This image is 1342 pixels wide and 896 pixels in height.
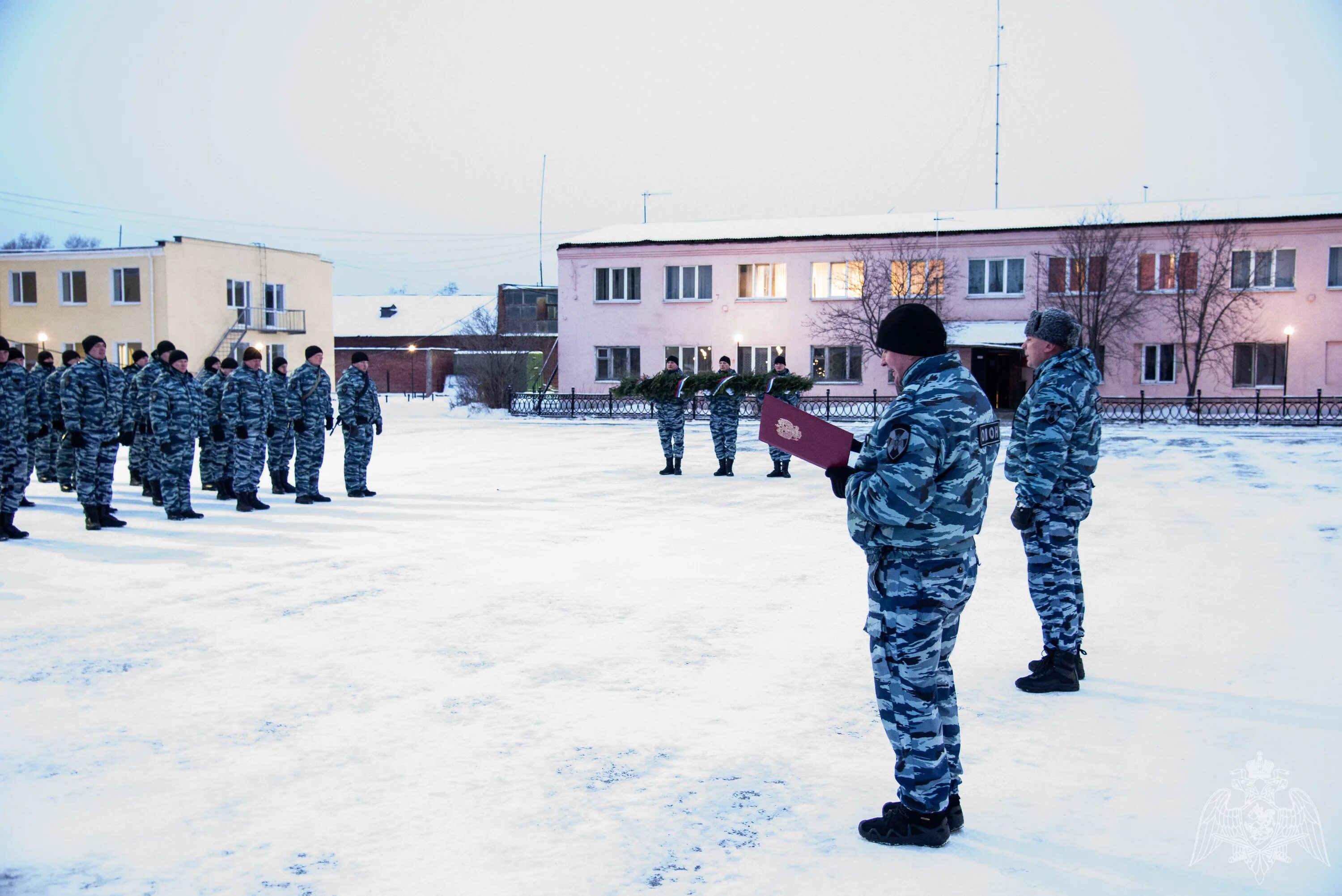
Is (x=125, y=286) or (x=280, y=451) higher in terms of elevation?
(x=125, y=286)

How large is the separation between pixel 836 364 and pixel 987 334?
582 centimetres

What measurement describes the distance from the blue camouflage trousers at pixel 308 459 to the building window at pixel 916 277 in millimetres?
26814

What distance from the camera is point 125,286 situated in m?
40.6

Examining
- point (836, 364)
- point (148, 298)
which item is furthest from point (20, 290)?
point (836, 364)

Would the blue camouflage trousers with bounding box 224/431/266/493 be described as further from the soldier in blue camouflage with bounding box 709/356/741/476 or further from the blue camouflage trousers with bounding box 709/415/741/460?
the soldier in blue camouflage with bounding box 709/356/741/476

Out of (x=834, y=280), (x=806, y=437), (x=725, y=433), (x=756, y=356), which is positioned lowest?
(x=725, y=433)

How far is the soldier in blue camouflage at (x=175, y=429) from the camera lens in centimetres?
1141

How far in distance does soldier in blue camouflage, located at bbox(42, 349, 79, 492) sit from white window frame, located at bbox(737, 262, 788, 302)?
27386mm

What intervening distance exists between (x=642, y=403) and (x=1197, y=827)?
1301 inches

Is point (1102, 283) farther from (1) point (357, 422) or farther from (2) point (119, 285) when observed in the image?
(2) point (119, 285)

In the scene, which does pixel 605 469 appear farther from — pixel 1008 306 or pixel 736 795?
pixel 1008 306

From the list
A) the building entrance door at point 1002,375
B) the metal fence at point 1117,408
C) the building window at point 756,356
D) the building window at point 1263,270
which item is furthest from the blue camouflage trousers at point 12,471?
the building window at point 1263,270

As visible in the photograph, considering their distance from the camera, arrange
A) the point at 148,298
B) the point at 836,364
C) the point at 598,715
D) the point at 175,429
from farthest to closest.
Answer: the point at 148,298 → the point at 836,364 → the point at 175,429 → the point at 598,715

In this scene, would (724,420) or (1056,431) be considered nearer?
(1056,431)
